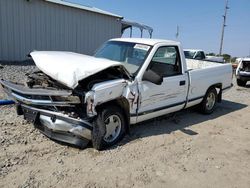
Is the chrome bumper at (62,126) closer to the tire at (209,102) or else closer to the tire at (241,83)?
the tire at (209,102)

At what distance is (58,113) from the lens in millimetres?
4230

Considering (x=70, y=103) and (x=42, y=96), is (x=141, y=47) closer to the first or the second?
(x=70, y=103)

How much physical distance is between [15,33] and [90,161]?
39.2 ft

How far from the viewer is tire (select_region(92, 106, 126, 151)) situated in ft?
14.2

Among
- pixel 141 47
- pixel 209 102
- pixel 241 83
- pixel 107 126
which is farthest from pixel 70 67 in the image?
pixel 241 83

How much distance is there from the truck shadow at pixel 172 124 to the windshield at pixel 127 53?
1.26m

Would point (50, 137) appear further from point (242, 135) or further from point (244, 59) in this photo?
point (244, 59)

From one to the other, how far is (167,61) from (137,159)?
254 cm

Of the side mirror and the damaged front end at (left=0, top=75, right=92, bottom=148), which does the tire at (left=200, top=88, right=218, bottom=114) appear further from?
the damaged front end at (left=0, top=75, right=92, bottom=148)

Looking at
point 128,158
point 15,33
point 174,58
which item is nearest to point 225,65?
point 174,58

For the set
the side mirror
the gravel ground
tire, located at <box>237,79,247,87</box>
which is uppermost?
the side mirror

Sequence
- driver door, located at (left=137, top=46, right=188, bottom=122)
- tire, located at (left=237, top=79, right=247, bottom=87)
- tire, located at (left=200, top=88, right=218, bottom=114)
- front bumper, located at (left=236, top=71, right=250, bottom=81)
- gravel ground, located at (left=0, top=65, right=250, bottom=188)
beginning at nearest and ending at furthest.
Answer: gravel ground, located at (left=0, top=65, right=250, bottom=188)
driver door, located at (left=137, top=46, right=188, bottom=122)
tire, located at (left=200, top=88, right=218, bottom=114)
front bumper, located at (left=236, top=71, right=250, bottom=81)
tire, located at (left=237, top=79, right=247, bottom=87)

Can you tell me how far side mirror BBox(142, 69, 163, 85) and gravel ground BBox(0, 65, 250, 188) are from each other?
3.73 ft

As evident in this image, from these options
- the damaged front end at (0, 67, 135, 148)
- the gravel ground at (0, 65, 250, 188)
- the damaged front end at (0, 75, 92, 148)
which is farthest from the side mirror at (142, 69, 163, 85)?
the damaged front end at (0, 75, 92, 148)
